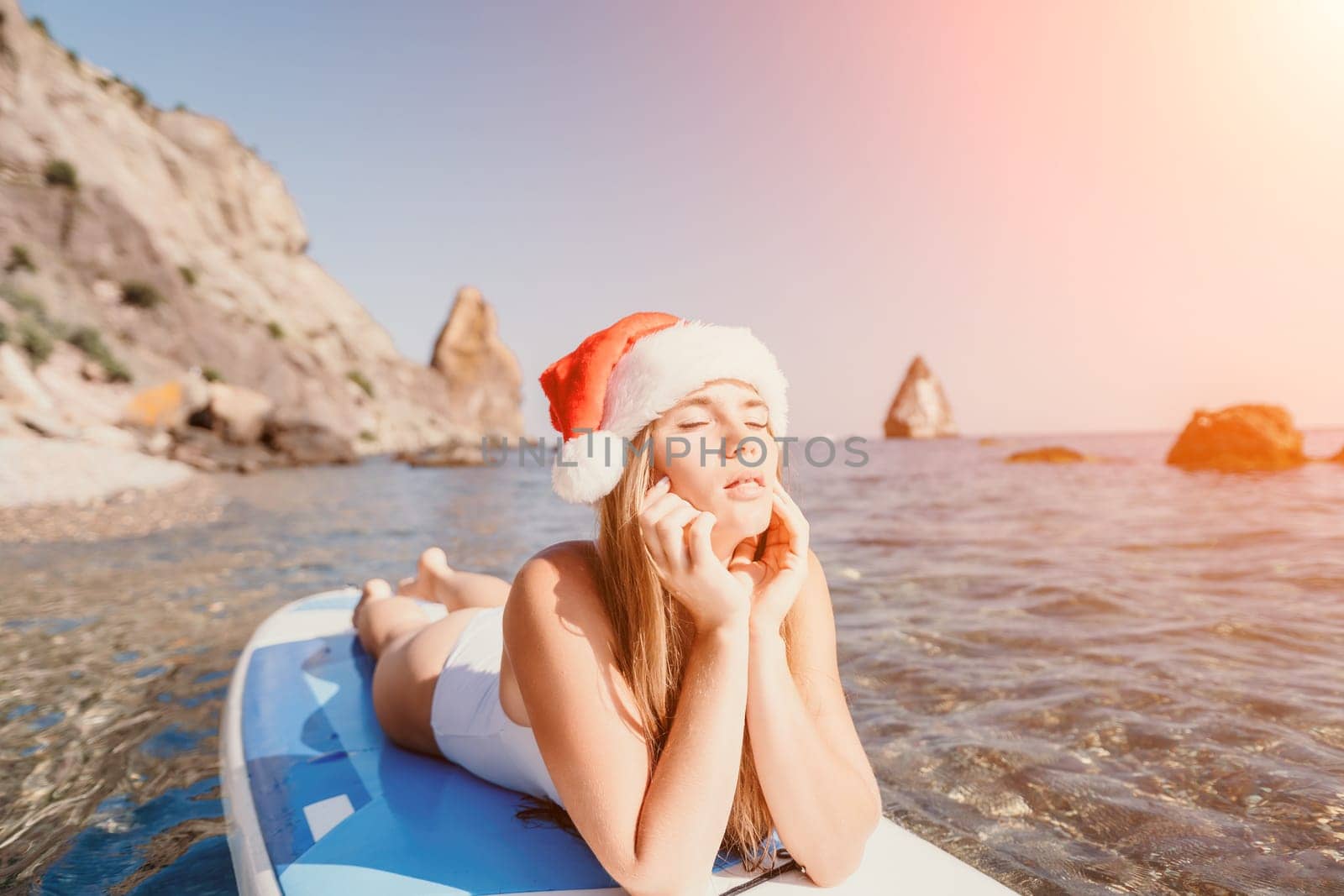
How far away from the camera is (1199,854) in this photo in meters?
2.40

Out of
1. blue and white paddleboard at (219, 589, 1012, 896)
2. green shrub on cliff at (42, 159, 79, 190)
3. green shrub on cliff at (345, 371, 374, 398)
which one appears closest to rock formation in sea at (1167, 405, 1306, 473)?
blue and white paddleboard at (219, 589, 1012, 896)

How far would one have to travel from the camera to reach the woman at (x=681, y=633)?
1.45 meters

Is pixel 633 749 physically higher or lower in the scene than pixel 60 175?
lower

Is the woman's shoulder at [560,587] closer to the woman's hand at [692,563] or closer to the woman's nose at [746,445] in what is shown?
the woman's hand at [692,563]

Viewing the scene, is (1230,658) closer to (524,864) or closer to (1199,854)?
(1199,854)

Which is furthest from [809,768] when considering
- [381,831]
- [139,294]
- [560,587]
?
[139,294]

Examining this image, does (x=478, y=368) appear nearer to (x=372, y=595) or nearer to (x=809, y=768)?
(x=372, y=595)

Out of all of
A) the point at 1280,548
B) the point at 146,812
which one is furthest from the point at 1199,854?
the point at 1280,548

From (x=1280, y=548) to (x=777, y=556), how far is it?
324 inches

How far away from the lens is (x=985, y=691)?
3904 mm

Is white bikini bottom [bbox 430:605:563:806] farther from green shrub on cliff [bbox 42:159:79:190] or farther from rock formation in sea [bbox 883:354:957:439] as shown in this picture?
rock formation in sea [bbox 883:354:957:439]

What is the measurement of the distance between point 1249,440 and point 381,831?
21.5m

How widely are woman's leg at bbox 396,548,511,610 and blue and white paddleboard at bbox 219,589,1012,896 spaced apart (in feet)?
2.70

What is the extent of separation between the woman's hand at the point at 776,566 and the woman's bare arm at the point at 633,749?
112 millimetres
